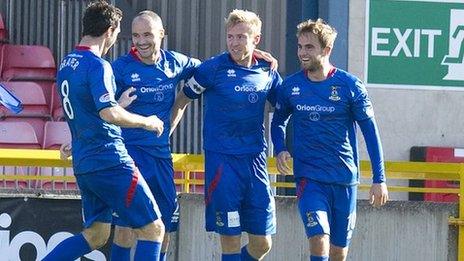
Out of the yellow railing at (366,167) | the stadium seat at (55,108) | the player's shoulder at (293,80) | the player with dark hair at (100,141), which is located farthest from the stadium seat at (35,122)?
the player with dark hair at (100,141)

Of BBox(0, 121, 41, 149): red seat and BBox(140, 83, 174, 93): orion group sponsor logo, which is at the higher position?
BBox(140, 83, 174, 93): orion group sponsor logo

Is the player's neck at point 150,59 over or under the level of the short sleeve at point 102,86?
over

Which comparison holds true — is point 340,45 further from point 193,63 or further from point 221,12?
point 193,63

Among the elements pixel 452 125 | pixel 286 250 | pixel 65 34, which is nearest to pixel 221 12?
pixel 65 34

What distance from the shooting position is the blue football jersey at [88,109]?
857 centimetres

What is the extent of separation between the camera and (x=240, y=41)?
9484mm

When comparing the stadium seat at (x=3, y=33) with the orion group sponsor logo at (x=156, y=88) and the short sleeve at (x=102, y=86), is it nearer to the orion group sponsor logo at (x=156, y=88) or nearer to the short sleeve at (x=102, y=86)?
the orion group sponsor logo at (x=156, y=88)

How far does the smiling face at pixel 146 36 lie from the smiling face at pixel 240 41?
51 centimetres

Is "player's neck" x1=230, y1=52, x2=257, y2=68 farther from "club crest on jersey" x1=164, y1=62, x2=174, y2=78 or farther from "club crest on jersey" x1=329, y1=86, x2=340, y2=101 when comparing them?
"club crest on jersey" x1=329, y1=86, x2=340, y2=101

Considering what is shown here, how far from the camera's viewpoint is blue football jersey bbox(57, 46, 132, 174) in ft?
28.1

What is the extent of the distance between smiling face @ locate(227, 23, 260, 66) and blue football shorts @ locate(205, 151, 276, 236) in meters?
0.71

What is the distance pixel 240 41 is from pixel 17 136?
6.61 m

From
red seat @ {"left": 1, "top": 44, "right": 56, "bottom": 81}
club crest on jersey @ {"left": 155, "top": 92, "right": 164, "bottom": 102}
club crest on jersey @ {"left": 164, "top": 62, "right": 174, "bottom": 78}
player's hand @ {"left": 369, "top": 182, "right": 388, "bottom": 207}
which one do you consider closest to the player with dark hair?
club crest on jersey @ {"left": 155, "top": 92, "right": 164, "bottom": 102}

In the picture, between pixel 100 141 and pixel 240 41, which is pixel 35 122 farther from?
pixel 100 141
